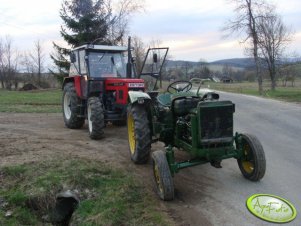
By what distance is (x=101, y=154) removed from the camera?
7.99 metres

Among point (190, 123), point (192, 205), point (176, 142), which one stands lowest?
point (192, 205)

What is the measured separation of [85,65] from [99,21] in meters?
19.4

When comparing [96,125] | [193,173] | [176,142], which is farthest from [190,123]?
[96,125]

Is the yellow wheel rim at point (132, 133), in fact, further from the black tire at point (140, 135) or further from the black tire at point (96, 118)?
the black tire at point (96, 118)

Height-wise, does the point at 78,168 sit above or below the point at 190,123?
below

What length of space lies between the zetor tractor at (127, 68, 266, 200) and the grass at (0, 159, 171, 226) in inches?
19.5

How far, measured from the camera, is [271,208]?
Result: 511 cm

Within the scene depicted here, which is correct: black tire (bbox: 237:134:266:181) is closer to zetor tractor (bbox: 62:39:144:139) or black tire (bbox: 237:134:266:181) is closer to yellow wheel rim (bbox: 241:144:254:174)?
yellow wheel rim (bbox: 241:144:254:174)

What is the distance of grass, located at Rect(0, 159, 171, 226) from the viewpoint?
16.8ft

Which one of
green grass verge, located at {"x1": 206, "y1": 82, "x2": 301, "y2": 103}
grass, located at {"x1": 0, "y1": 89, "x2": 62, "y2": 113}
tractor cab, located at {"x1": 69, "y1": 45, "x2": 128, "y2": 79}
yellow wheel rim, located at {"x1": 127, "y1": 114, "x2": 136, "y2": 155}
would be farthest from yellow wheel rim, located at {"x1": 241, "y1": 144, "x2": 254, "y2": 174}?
green grass verge, located at {"x1": 206, "y1": 82, "x2": 301, "y2": 103}

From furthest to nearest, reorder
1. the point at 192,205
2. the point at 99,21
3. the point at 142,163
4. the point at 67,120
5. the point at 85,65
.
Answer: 1. the point at 99,21
2. the point at 67,120
3. the point at 85,65
4. the point at 142,163
5. the point at 192,205

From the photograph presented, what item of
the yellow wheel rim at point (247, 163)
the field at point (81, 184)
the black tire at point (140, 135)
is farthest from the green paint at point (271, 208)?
the black tire at point (140, 135)

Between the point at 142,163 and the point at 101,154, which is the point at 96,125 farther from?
the point at 142,163

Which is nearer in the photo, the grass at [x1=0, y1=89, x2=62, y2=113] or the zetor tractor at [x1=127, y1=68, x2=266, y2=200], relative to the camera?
the zetor tractor at [x1=127, y1=68, x2=266, y2=200]
